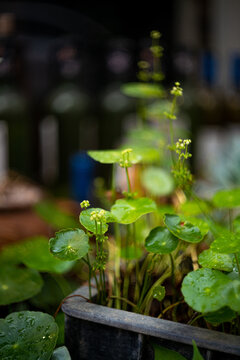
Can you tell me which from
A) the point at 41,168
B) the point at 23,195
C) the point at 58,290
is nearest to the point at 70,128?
the point at 41,168

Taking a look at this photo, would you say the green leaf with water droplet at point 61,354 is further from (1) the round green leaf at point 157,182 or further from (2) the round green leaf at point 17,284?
(1) the round green leaf at point 157,182

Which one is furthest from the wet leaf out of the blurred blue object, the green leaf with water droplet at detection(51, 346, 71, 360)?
the blurred blue object

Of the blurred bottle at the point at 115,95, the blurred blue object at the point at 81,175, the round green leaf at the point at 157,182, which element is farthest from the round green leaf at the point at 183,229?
the blurred bottle at the point at 115,95

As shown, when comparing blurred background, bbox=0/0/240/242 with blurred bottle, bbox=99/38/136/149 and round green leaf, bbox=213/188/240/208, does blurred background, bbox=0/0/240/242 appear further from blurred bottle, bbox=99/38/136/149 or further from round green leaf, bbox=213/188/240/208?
round green leaf, bbox=213/188/240/208

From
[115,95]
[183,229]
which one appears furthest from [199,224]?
[115,95]

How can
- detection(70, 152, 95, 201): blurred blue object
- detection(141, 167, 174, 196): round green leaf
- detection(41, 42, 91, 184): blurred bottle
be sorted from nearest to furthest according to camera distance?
1. detection(141, 167, 174, 196): round green leaf
2. detection(70, 152, 95, 201): blurred blue object
3. detection(41, 42, 91, 184): blurred bottle

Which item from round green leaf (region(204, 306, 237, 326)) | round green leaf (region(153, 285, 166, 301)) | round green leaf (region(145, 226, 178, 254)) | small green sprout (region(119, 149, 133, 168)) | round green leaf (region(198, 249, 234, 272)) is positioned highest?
small green sprout (region(119, 149, 133, 168))

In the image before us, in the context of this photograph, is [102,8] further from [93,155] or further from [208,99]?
[93,155]

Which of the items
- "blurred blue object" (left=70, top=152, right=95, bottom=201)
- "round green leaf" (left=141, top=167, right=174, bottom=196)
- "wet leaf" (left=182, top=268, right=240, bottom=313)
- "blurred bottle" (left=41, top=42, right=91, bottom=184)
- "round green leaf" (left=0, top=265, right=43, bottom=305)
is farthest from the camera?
"blurred bottle" (left=41, top=42, right=91, bottom=184)
